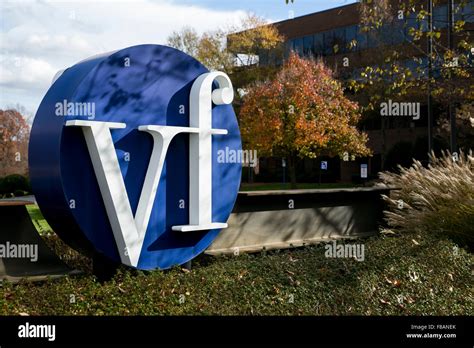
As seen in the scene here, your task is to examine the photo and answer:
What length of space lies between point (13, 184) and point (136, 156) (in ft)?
69.4

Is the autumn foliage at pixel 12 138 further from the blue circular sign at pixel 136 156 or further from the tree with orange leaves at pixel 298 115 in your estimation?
the blue circular sign at pixel 136 156

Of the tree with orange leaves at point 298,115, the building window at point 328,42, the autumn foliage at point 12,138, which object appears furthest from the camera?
the building window at point 328,42

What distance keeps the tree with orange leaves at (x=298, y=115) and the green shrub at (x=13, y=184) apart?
37.0 ft

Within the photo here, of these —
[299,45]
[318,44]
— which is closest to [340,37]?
[318,44]

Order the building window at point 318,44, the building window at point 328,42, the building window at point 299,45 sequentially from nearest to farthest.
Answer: the building window at point 328,42 → the building window at point 318,44 → the building window at point 299,45

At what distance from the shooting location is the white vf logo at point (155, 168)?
741cm

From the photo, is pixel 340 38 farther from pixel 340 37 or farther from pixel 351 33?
pixel 351 33

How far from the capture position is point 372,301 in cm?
719

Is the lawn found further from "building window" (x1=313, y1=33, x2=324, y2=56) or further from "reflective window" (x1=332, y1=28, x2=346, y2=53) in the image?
"building window" (x1=313, y1=33, x2=324, y2=56)

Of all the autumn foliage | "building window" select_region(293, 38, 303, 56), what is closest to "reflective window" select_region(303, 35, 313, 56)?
"building window" select_region(293, 38, 303, 56)

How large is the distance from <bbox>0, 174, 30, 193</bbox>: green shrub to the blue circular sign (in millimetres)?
20403

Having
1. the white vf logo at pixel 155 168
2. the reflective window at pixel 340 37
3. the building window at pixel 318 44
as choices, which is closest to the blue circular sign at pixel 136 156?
the white vf logo at pixel 155 168

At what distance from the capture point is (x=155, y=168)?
7.93m
